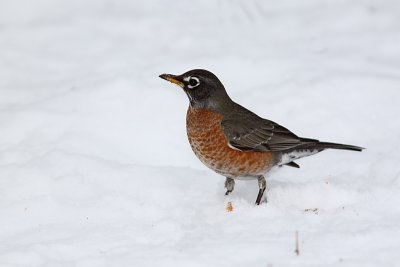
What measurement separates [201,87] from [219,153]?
28.1 inches

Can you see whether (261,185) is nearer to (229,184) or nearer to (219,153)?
(229,184)

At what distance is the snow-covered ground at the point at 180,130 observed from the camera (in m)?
6.73

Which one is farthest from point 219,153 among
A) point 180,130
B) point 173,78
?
point 180,130

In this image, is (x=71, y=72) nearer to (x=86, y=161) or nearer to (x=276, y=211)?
(x=86, y=161)

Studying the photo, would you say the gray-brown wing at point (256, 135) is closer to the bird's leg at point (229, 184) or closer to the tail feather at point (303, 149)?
the tail feather at point (303, 149)

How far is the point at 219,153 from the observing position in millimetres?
7590

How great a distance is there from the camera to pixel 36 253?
6629 mm

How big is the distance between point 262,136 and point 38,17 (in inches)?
242

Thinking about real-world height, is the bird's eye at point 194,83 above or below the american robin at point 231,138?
above

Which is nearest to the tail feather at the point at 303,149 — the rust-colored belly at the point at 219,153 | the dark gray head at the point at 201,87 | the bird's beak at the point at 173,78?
the rust-colored belly at the point at 219,153

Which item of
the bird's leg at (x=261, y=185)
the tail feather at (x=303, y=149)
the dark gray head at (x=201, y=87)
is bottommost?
the bird's leg at (x=261, y=185)

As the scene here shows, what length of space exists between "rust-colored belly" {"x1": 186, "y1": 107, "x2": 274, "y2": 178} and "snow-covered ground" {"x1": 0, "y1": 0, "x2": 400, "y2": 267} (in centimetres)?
32

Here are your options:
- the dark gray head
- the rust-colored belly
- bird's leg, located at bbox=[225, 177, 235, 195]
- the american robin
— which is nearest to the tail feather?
the american robin

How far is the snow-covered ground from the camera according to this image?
673 cm
